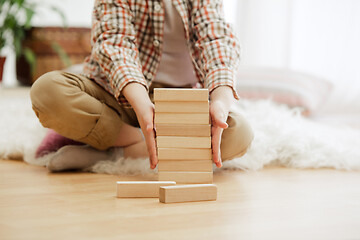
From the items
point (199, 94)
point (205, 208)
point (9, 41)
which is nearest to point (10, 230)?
point (205, 208)

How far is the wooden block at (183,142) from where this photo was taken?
1.06 m

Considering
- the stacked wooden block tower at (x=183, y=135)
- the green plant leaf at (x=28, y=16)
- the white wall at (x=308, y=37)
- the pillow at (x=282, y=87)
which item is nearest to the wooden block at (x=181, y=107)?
the stacked wooden block tower at (x=183, y=135)

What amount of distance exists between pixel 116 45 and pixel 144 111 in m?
0.23

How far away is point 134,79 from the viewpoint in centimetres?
116

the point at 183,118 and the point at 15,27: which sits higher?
A: the point at 183,118

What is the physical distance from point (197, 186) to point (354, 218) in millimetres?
276

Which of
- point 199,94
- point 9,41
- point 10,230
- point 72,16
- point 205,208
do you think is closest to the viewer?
point 10,230

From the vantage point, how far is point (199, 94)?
3.44ft

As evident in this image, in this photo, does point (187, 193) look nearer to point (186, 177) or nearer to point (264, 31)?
point (186, 177)

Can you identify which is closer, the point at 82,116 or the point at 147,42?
the point at 82,116

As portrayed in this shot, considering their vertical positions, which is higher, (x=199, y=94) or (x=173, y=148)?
(x=199, y=94)

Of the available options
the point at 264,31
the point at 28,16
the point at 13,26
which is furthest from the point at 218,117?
the point at 13,26

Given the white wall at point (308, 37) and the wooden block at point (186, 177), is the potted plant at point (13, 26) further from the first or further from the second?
the wooden block at point (186, 177)

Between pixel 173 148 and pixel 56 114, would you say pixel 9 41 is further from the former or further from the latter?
pixel 173 148
